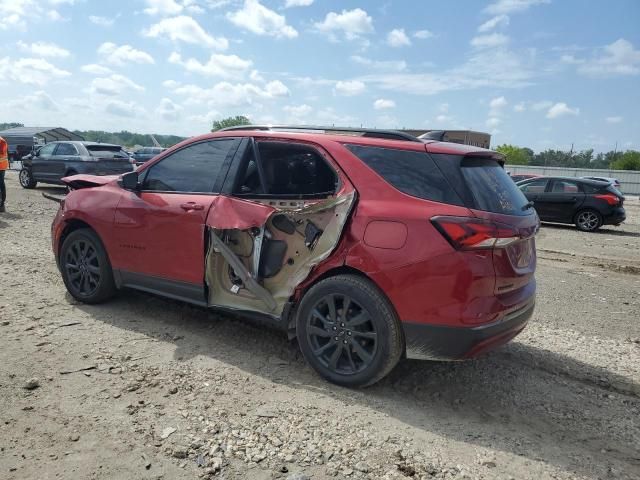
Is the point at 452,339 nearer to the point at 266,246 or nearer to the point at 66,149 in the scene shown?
the point at 266,246

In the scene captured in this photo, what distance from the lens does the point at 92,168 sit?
605 inches

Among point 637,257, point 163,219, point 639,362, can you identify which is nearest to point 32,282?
point 163,219

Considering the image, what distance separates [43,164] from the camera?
16.7 meters

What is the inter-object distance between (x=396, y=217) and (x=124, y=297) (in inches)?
131

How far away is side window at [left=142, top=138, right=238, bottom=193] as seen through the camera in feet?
13.8

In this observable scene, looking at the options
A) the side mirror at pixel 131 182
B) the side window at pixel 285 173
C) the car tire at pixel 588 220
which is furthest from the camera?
the car tire at pixel 588 220

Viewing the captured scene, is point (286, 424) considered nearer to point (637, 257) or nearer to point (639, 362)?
point (639, 362)

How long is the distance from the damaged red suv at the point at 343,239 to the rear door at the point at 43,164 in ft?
45.3

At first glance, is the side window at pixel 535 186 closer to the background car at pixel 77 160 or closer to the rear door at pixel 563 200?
the rear door at pixel 563 200

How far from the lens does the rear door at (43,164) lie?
1648cm

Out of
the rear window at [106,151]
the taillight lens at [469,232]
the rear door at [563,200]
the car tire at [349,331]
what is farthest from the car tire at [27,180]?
the taillight lens at [469,232]

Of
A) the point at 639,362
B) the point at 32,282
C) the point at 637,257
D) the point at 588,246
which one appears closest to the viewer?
the point at 639,362

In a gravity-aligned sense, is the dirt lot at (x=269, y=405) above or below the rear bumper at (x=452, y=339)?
below

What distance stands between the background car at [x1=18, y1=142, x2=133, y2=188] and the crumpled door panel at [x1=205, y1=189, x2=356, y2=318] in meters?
12.7
